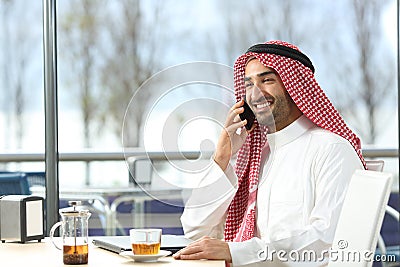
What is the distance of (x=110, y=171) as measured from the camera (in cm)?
454

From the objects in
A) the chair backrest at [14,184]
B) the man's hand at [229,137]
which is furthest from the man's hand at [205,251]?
the chair backrest at [14,184]

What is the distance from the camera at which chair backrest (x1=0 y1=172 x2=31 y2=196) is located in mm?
4219

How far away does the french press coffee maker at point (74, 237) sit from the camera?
232 centimetres

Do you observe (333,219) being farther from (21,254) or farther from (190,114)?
(21,254)

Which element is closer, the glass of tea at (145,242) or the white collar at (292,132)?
the glass of tea at (145,242)

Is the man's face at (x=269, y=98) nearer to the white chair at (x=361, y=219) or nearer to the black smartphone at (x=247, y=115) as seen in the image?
the black smartphone at (x=247, y=115)

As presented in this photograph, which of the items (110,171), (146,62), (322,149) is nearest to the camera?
(322,149)

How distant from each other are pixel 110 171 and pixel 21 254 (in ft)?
6.70

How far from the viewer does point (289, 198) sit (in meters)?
2.85

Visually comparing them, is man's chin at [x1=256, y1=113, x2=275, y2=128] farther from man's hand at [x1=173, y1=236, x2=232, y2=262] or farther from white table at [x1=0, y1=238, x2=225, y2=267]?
white table at [x1=0, y1=238, x2=225, y2=267]

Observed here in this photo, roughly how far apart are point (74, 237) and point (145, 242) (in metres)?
0.19

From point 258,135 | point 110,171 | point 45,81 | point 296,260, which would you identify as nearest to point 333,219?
point 296,260

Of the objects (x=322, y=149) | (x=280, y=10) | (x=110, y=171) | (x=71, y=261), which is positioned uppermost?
(x=280, y=10)

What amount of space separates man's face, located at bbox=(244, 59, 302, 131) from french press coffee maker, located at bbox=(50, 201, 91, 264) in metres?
0.80
